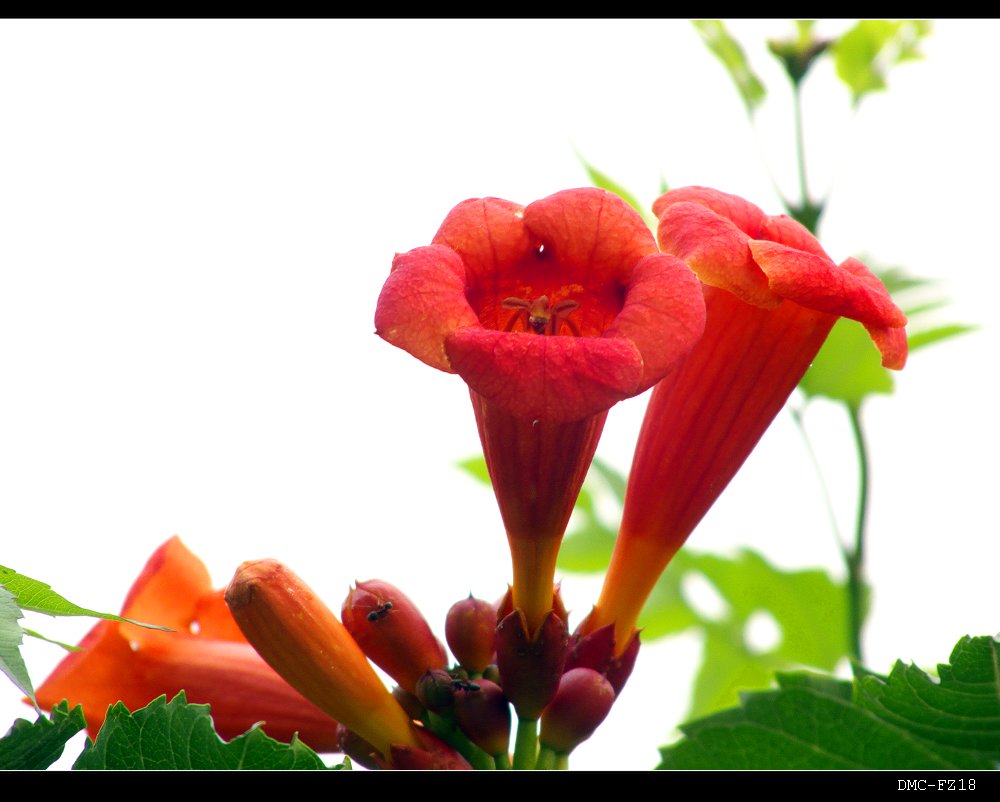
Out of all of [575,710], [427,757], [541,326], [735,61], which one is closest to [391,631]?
[427,757]

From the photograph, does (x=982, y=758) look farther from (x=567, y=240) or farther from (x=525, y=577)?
(x=567, y=240)

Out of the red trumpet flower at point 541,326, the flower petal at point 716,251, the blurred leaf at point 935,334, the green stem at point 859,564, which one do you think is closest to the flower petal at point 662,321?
the red trumpet flower at point 541,326

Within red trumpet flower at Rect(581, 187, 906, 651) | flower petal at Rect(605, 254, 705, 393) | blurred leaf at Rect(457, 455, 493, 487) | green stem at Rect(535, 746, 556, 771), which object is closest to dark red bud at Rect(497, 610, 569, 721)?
green stem at Rect(535, 746, 556, 771)

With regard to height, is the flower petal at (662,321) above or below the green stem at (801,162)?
below

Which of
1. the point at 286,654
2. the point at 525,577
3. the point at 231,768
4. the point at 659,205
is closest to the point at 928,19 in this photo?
the point at 659,205

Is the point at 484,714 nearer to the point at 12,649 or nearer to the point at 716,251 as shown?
the point at 716,251

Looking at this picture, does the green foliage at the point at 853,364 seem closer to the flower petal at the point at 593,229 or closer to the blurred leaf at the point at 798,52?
the blurred leaf at the point at 798,52

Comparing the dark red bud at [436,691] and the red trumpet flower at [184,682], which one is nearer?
Answer: the dark red bud at [436,691]
